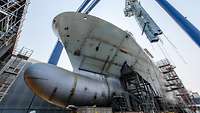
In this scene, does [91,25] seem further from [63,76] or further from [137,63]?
[137,63]

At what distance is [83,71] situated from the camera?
6.74 meters

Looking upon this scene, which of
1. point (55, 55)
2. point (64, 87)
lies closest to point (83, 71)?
point (64, 87)

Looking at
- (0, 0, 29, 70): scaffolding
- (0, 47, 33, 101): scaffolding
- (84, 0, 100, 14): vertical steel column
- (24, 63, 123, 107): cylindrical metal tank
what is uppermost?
(84, 0, 100, 14): vertical steel column

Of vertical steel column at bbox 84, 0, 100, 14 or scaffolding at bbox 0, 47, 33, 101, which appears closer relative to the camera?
scaffolding at bbox 0, 47, 33, 101

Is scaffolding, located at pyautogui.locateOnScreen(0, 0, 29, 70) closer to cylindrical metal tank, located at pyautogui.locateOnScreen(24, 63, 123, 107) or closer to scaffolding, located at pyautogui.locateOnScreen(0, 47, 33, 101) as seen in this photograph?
scaffolding, located at pyautogui.locateOnScreen(0, 47, 33, 101)

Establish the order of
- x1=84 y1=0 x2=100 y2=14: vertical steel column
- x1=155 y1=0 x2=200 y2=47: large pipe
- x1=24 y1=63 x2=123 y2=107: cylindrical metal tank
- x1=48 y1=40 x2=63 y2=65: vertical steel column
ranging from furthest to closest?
1. x1=84 y1=0 x2=100 y2=14: vertical steel column
2. x1=48 y1=40 x2=63 y2=65: vertical steel column
3. x1=155 y1=0 x2=200 y2=47: large pipe
4. x1=24 y1=63 x2=123 y2=107: cylindrical metal tank

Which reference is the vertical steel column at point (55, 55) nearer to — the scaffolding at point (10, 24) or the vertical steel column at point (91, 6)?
the scaffolding at point (10, 24)

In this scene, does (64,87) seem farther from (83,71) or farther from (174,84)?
(174,84)

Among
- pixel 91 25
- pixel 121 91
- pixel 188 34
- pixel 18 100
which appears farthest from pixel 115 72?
pixel 18 100

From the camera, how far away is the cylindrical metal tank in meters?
4.83

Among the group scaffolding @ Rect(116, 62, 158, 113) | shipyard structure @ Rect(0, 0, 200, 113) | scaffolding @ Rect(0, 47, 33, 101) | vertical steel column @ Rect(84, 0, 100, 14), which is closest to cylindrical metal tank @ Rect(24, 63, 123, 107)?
shipyard structure @ Rect(0, 0, 200, 113)

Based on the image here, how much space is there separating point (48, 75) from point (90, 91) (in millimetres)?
1908

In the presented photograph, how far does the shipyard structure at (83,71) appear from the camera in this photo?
5.11 m

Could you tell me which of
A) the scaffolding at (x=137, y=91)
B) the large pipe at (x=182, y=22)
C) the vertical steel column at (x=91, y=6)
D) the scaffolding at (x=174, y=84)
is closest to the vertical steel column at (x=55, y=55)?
the scaffolding at (x=137, y=91)
